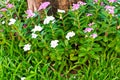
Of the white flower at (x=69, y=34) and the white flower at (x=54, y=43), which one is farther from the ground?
the white flower at (x=69, y=34)

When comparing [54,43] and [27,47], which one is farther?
[27,47]

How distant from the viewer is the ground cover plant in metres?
2.78

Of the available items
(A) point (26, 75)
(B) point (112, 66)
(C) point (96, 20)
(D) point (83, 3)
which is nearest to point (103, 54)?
(B) point (112, 66)

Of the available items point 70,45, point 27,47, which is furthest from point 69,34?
point 27,47

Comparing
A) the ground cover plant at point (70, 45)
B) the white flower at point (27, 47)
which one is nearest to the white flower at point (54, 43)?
the ground cover plant at point (70, 45)

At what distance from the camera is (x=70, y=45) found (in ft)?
9.40

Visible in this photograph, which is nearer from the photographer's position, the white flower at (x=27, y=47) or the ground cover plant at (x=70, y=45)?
the ground cover plant at (x=70, y=45)

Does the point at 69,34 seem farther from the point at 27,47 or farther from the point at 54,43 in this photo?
the point at 27,47

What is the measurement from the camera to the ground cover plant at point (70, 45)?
278 centimetres

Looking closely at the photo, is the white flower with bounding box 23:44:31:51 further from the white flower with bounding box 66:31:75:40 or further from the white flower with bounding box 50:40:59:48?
the white flower with bounding box 66:31:75:40

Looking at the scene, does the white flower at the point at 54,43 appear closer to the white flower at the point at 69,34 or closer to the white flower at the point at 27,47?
the white flower at the point at 69,34

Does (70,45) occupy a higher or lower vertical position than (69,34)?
lower

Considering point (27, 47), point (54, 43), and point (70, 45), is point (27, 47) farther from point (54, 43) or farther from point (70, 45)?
point (70, 45)

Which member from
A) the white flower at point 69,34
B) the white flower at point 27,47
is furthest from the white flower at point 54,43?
the white flower at point 27,47
